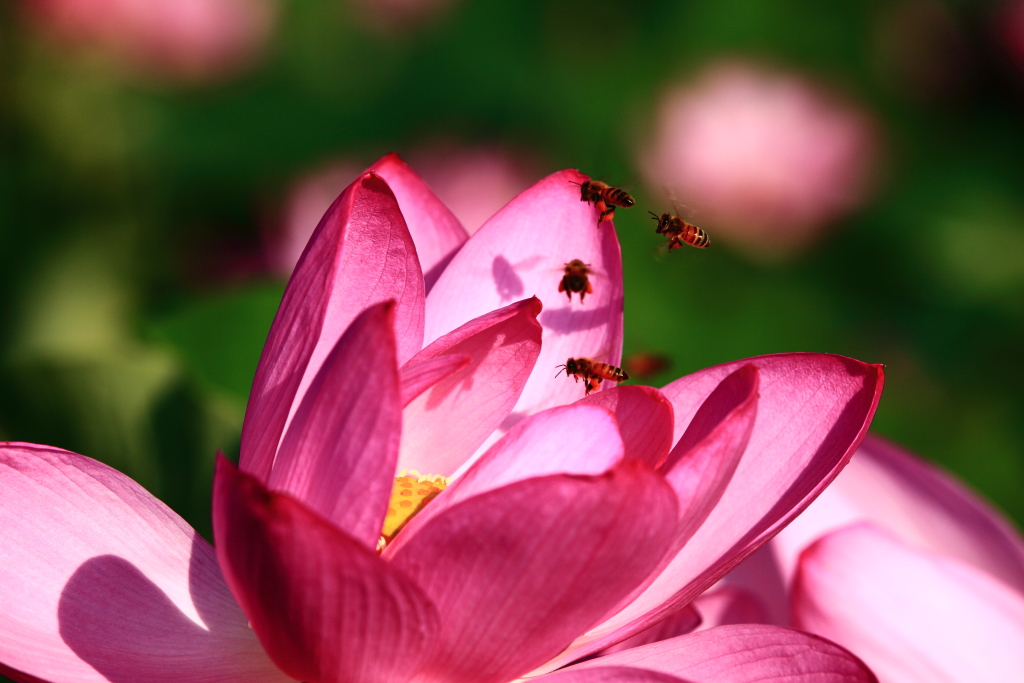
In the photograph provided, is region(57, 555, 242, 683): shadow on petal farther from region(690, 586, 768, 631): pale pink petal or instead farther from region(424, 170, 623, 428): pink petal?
region(690, 586, 768, 631): pale pink petal

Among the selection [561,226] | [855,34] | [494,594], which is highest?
[855,34]

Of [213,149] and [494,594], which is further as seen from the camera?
[213,149]

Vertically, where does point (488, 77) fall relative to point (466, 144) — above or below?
above

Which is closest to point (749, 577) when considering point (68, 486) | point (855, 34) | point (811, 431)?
point (811, 431)

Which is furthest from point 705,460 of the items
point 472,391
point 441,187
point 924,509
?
point 441,187

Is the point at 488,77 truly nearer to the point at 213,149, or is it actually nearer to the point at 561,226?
the point at 213,149

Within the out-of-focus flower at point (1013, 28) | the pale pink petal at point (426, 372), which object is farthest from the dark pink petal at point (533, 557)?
the out-of-focus flower at point (1013, 28)

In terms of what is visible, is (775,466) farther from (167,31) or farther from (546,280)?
(167,31)
